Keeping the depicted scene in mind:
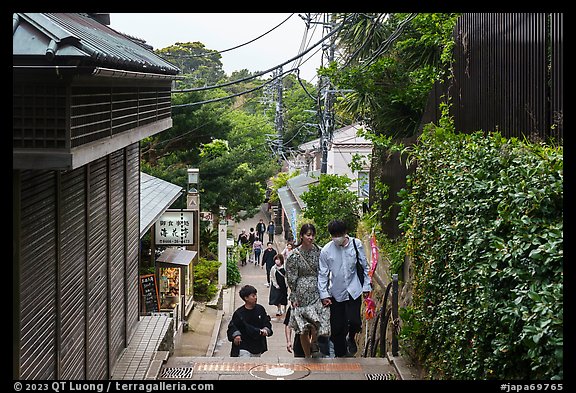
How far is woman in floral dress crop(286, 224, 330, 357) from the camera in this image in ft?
33.6

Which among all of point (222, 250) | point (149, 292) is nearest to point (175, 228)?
point (149, 292)

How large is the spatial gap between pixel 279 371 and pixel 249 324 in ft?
3.32

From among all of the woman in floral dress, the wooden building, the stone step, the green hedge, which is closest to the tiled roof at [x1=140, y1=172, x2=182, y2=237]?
the wooden building

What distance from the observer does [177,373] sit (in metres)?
10.3

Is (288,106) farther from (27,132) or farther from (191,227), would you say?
(27,132)

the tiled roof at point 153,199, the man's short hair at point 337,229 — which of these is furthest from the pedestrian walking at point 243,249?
the man's short hair at point 337,229

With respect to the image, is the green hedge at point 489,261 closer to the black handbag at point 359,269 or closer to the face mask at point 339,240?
the black handbag at point 359,269

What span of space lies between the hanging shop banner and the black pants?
978 centimetres

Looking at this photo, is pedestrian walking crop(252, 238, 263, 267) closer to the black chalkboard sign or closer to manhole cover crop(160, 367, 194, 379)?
the black chalkboard sign

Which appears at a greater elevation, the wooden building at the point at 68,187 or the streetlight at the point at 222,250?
the wooden building at the point at 68,187

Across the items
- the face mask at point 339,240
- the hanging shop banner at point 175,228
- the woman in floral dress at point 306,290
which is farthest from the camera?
the hanging shop banner at point 175,228

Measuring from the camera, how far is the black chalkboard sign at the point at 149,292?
1755 cm

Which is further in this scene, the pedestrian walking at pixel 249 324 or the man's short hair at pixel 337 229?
the pedestrian walking at pixel 249 324

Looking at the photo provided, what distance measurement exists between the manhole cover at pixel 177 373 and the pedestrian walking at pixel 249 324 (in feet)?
2.43
